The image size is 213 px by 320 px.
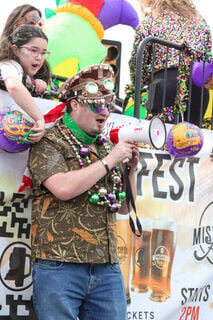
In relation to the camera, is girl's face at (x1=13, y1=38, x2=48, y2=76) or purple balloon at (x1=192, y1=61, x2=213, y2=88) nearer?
girl's face at (x1=13, y1=38, x2=48, y2=76)

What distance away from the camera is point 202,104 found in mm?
4926

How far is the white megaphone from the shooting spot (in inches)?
132

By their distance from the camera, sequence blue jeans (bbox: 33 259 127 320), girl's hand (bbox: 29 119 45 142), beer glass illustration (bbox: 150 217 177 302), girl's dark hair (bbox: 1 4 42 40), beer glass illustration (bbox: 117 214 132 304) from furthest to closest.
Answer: beer glass illustration (bbox: 150 217 177 302) → beer glass illustration (bbox: 117 214 132 304) → girl's dark hair (bbox: 1 4 42 40) → girl's hand (bbox: 29 119 45 142) → blue jeans (bbox: 33 259 127 320)

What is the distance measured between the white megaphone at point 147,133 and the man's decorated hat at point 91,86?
20cm

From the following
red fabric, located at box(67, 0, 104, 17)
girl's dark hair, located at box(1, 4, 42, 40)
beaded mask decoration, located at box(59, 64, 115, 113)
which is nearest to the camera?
beaded mask decoration, located at box(59, 64, 115, 113)

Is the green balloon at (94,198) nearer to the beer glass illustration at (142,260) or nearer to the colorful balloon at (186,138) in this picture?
the colorful balloon at (186,138)

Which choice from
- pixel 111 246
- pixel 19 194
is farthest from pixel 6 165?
pixel 111 246

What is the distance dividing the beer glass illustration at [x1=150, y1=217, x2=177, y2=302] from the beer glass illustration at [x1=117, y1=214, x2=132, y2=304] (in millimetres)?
202

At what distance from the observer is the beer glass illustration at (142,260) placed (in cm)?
412

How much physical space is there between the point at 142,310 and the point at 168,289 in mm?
252

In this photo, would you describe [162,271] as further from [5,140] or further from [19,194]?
[5,140]

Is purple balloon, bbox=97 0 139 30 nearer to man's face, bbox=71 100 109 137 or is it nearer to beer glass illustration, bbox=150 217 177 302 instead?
beer glass illustration, bbox=150 217 177 302

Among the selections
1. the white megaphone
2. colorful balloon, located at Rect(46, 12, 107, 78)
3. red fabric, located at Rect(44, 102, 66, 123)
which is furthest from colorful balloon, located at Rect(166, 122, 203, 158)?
colorful balloon, located at Rect(46, 12, 107, 78)

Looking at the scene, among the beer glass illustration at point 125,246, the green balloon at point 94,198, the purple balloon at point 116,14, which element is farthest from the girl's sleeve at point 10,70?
the purple balloon at point 116,14
